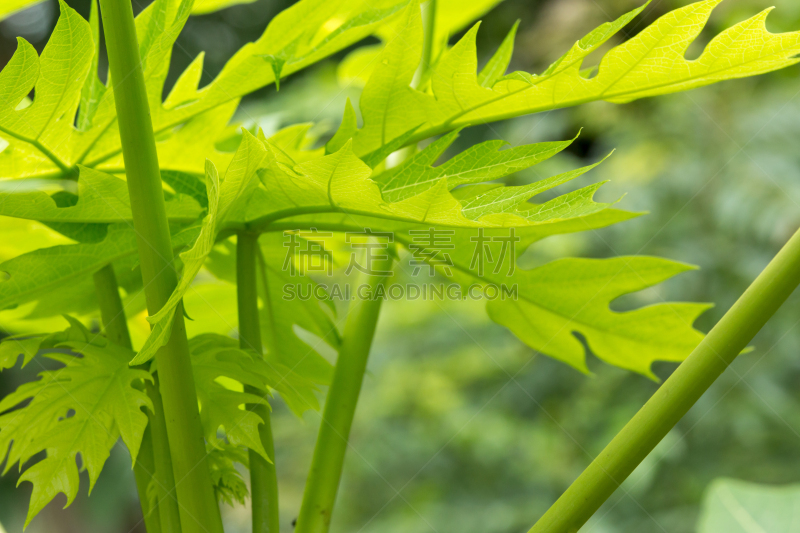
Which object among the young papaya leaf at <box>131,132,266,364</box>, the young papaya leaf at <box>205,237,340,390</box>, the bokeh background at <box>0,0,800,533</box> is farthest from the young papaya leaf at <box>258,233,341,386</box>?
the bokeh background at <box>0,0,800,533</box>

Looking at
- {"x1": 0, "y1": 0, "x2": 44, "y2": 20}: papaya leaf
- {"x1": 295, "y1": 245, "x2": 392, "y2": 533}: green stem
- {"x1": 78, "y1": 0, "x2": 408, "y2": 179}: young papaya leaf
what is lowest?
{"x1": 295, "y1": 245, "x2": 392, "y2": 533}: green stem

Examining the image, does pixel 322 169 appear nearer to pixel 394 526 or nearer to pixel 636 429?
pixel 636 429

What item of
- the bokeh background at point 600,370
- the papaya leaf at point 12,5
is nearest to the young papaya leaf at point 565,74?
Answer: the papaya leaf at point 12,5

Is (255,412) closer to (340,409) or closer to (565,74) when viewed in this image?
(340,409)

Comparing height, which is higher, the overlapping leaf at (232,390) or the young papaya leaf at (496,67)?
the young papaya leaf at (496,67)

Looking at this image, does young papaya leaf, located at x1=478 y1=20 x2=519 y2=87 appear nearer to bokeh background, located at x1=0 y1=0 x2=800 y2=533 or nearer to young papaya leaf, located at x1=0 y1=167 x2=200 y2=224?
young papaya leaf, located at x1=0 y1=167 x2=200 y2=224

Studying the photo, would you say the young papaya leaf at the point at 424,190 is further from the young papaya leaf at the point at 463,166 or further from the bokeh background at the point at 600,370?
the bokeh background at the point at 600,370
